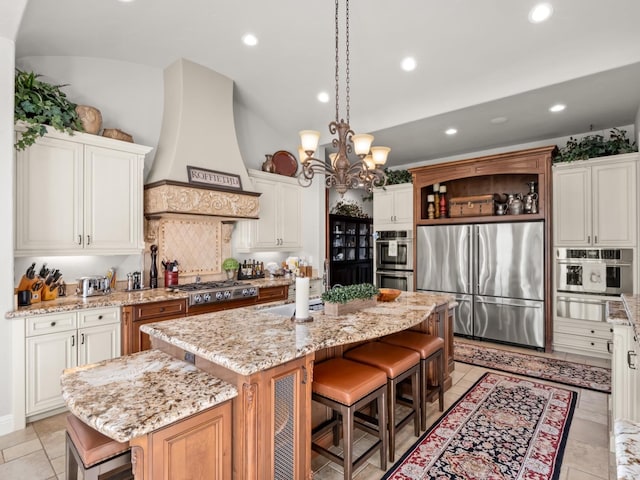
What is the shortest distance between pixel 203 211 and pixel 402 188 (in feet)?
10.8

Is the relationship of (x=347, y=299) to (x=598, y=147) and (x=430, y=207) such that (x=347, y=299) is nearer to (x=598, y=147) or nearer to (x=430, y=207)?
(x=430, y=207)

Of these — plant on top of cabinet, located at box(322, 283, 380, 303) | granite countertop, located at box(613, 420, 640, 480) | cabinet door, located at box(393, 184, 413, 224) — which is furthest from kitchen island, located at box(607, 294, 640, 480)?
cabinet door, located at box(393, 184, 413, 224)

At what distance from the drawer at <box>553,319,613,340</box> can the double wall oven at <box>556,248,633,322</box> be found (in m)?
0.07

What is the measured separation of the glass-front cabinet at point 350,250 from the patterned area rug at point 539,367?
3.21 m

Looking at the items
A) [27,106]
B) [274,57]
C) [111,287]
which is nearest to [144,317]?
[111,287]

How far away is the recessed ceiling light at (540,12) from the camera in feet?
9.15

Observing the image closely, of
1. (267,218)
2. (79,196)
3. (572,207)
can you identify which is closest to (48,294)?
(79,196)

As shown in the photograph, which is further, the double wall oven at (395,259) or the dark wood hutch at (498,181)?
the double wall oven at (395,259)

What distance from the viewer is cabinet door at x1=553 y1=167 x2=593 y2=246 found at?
4324mm

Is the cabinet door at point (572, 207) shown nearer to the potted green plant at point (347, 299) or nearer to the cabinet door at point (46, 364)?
the potted green plant at point (347, 299)

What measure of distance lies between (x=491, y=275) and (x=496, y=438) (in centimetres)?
276

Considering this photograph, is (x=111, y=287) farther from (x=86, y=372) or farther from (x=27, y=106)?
(x=86, y=372)

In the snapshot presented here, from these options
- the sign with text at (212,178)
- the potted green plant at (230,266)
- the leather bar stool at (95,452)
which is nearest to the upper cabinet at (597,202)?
the sign with text at (212,178)

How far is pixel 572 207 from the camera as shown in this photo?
4.43 m
